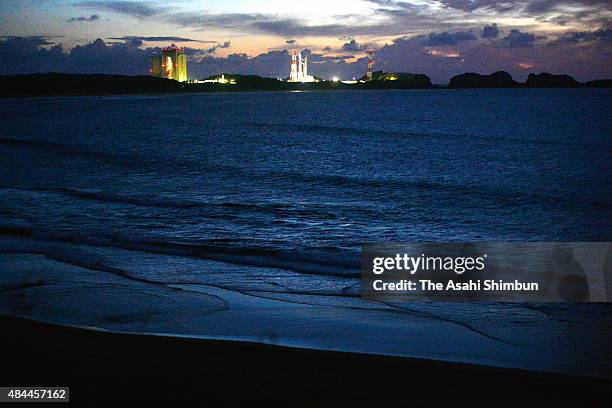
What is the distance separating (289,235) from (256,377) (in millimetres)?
9205

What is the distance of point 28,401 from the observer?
4969 millimetres

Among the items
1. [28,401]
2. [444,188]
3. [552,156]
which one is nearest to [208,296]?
[28,401]

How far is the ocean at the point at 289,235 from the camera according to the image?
26.2 ft

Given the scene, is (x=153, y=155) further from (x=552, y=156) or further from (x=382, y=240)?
(x=382, y=240)

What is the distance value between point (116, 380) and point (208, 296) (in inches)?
165

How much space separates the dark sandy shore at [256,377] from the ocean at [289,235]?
71 cm
